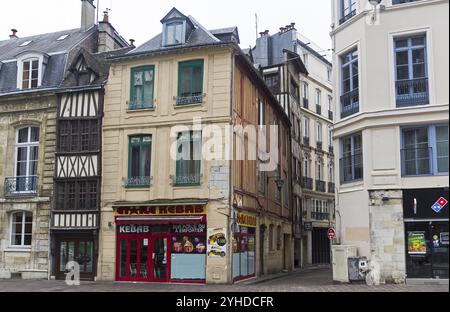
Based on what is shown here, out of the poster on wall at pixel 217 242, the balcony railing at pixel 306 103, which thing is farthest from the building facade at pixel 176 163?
the balcony railing at pixel 306 103

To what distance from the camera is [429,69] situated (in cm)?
1625

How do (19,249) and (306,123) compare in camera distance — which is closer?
(19,249)

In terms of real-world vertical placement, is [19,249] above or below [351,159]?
below

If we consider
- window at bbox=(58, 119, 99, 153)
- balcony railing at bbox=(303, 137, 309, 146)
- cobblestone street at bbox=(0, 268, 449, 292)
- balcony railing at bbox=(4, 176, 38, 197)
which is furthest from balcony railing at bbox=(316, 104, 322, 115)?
balcony railing at bbox=(4, 176, 38, 197)

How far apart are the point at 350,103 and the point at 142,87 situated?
740cm

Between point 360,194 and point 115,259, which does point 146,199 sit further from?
point 360,194

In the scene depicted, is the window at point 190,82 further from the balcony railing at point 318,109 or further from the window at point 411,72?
the balcony railing at point 318,109

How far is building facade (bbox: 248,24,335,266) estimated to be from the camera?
32103 mm

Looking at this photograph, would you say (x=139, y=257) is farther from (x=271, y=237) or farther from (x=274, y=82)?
(x=274, y=82)

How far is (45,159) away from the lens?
20.7 m

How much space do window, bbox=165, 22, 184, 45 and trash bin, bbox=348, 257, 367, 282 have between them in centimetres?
956

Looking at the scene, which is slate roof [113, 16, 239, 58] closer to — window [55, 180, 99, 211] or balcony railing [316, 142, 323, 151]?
window [55, 180, 99, 211]

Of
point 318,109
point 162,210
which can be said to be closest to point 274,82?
point 318,109
